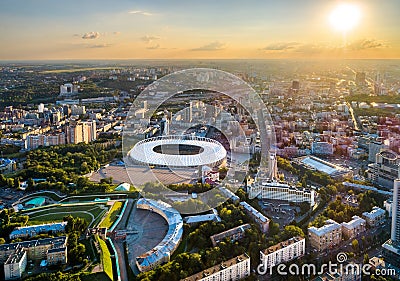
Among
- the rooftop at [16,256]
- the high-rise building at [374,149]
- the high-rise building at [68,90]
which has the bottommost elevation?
→ the rooftop at [16,256]

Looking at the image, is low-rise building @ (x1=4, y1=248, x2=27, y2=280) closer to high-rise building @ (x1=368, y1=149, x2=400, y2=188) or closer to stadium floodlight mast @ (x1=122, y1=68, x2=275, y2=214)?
stadium floodlight mast @ (x1=122, y1=68, x2=275, y2=214)

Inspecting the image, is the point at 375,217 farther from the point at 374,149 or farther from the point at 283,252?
the point at 374,149

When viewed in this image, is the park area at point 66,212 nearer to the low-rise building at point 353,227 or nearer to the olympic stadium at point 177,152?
the olympic stadium at point 177,152

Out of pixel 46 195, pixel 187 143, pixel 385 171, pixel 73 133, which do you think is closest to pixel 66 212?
pixel 46 195

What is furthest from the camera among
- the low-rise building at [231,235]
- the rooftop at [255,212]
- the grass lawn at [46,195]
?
the grass lawn at [46,195]

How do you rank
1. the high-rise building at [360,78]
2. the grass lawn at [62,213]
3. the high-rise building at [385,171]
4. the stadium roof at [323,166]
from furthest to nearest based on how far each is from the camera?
the high-rise building at [360,78] → the stadium roof at [323,166] → the high-rise building at [385,171] → the grass lawn at [62,213]

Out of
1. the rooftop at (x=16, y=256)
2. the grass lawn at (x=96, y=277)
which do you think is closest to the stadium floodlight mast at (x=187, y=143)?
the grass lawn at (x=96, y=277)

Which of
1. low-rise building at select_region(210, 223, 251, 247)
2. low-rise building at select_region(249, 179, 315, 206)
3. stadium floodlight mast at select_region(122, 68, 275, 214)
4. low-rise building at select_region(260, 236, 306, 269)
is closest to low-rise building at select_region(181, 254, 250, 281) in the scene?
low-rise building at select_region(260, 236, 306, 269)
